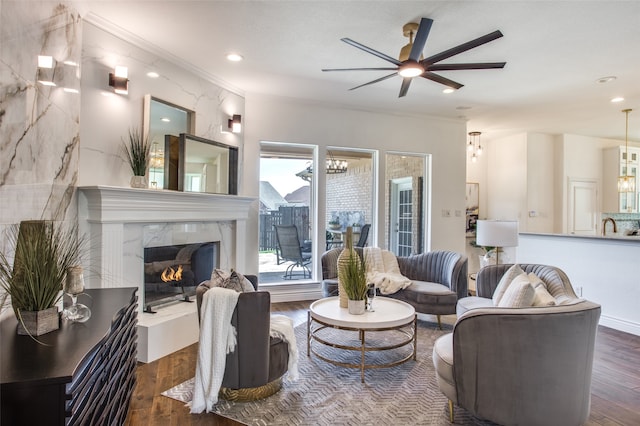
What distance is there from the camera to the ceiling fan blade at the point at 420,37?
248 centimetres

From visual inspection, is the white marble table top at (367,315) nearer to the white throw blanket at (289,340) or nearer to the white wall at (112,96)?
the white throw blanket at (289,340)

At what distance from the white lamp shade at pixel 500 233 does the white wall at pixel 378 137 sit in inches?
66.6

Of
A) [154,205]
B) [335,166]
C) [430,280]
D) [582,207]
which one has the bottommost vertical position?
[430,280]

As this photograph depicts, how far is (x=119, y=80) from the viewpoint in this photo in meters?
3.13

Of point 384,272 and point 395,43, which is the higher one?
point 395,43

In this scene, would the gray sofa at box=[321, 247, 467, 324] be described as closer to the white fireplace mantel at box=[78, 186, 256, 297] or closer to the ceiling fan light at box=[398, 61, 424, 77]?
the white fireplace mantel at box=[78, 186, 256, 297]

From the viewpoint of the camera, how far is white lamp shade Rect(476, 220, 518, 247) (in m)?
4.18

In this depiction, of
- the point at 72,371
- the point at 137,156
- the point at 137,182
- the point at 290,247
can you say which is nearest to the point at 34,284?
the point at 72,371

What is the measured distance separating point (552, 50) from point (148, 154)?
389 cm

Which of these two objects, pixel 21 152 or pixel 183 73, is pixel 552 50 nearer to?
→ pixel 183 73

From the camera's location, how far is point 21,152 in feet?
6.36

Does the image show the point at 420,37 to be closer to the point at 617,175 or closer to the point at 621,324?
the point at 621,324

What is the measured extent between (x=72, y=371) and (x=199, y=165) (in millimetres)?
2978

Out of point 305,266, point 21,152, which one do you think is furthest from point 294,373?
point 305,266
